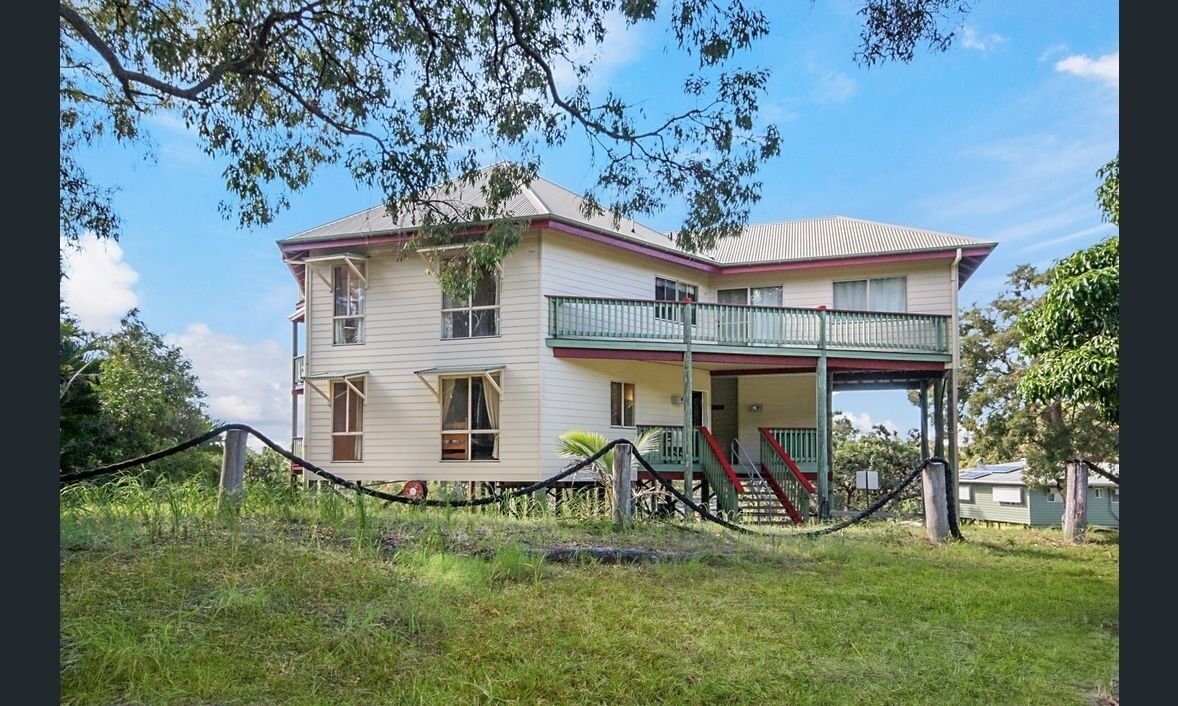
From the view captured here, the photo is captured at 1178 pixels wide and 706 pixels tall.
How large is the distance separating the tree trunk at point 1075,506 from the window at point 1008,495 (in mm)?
13669

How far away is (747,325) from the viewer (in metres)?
18.2

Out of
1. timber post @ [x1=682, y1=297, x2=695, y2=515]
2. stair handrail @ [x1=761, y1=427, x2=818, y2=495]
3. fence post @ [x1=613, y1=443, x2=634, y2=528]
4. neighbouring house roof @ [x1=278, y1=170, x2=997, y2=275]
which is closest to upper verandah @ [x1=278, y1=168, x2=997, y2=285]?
neighbouring house roof @ [x1=278, y1=170, x2=997, y2=275]

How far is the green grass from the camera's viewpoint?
4.75 metres

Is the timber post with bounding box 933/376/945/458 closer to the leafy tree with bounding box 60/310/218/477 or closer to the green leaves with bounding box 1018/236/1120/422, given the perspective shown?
the green leaves with bounding box 1018/236/1120/422

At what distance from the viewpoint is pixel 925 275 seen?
19594mm

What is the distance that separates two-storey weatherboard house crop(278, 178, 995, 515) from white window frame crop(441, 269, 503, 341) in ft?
0.12

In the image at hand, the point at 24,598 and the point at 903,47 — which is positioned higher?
the point at 903,47

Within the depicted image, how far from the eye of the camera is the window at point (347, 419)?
1889cm

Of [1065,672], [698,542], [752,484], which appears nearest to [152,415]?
[752,484]

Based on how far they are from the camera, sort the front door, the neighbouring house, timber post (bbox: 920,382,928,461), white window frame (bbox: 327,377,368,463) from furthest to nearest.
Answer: the neighbouring house, the front door, timber post (bbox: 920,382,928,461), white window frame (bbox: 327,377,368,463)

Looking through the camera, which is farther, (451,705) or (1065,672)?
(1065,672)

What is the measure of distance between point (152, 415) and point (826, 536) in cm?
1627

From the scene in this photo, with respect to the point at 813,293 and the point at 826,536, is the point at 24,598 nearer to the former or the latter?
the point at 826,536

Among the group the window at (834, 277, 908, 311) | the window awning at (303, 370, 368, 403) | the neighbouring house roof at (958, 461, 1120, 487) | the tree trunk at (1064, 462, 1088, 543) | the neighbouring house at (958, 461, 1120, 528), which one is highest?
the window at (834, 277, 908, 311)
